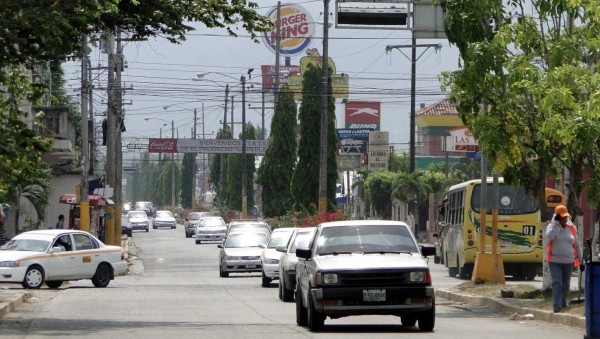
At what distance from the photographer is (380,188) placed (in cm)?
8975

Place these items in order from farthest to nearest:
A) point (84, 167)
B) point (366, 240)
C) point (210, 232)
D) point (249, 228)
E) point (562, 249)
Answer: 1. point (210, 232)
2. point (84, 167)
3. point (249, 228)
4. point (562, 249)
5. point (366, 240)

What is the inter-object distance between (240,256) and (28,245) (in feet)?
28.1

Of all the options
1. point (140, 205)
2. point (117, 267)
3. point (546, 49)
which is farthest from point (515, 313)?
point (140, 205)

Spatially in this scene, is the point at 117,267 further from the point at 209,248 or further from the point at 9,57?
the point at 209,248

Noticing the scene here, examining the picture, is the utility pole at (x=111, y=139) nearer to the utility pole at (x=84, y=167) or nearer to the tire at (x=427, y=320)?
the utility pole at (x=84, y=167)

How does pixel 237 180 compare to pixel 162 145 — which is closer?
pixel 237 180

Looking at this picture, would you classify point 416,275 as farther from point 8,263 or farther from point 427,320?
point 8,263

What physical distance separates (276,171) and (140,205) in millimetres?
82165

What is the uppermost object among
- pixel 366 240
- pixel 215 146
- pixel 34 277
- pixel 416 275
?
pixel 215 146

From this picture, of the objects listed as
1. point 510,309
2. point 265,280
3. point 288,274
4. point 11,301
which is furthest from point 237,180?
point 510,309

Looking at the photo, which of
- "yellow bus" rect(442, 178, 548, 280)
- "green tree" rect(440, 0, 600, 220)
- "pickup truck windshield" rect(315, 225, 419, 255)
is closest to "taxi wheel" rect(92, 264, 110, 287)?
"yellow bus" rect(442, 178, 548, 280)

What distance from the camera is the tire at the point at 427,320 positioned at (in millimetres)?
18516

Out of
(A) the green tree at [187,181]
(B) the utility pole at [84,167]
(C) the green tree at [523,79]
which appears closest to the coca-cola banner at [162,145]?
(A) the green tree at [187,181]

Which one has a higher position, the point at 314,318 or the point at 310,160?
the point at 310,160
